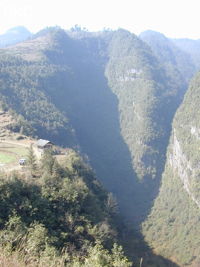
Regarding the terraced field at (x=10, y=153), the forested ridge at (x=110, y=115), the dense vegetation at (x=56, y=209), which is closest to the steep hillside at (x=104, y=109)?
the forested ridge at (x=110, y=115)

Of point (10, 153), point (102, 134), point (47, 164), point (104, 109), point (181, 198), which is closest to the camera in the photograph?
Answer: point (47, 164)

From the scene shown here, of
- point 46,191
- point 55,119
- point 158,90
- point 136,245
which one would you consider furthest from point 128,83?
point 46,191

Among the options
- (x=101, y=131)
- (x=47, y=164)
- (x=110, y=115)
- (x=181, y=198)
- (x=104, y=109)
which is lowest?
(x=101, y=131)

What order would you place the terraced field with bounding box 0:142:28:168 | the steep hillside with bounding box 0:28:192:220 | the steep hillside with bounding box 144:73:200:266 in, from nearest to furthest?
1. the terraced field with bounding box 0:142:28:168
2. the steep hillside with bounding box 144:73:200:266
3. the steep hillside with bounding box 0:28:192:220

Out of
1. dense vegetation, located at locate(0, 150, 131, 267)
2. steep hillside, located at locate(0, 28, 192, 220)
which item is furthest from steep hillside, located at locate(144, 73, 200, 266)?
dense vegetation, located at locate(0, 150, 131, 267)

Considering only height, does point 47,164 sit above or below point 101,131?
above

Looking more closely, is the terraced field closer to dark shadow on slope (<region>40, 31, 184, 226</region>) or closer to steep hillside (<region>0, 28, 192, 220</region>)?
steep hillside (<region>0, 28, 192, 220</region>)

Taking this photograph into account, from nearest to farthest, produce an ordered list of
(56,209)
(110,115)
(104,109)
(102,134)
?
(56,209)
(102,134)
(110,115)
(104,109)

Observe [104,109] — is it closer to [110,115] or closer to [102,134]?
[110,115]

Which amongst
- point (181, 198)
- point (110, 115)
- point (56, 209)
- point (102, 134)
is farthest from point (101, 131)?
point (56, 209)
